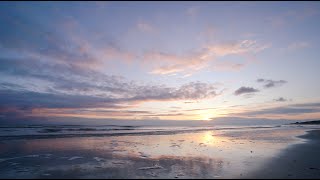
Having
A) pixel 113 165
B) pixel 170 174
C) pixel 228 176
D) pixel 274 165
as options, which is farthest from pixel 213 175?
pixel 113 165

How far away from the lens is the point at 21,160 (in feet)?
49.0

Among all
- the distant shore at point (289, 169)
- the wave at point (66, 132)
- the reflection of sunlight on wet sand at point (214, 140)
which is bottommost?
the distant shore at point (289, 169)

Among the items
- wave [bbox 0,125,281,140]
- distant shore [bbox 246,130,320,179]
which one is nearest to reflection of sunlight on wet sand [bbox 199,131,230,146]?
distant shore [bbox 246,130,320,179]

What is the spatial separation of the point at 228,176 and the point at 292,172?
312 cm

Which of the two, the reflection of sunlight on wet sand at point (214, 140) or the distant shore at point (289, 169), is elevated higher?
the reflection of sunlight on wet sand at point (214, 140)

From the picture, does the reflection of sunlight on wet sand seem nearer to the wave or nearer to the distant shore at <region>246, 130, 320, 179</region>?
the distant shore at <region>246, 130, 320, 179</region>

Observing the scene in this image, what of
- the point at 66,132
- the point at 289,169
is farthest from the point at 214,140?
the point at 66,132

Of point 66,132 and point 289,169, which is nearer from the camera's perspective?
point 289,169

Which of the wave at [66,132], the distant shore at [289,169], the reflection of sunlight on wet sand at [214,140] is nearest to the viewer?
the distant shore at [289,169]

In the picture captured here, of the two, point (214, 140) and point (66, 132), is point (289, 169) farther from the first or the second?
point (66, 132)

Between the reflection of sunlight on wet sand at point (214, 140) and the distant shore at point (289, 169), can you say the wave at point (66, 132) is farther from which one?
the distant shore at point (289, 169)

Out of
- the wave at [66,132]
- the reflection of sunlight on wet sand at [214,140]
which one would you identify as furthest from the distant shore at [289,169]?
the wave at [66,132]

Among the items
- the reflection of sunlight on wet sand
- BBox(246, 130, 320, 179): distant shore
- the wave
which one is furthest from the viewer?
the wave

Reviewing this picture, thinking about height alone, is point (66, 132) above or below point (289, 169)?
above
